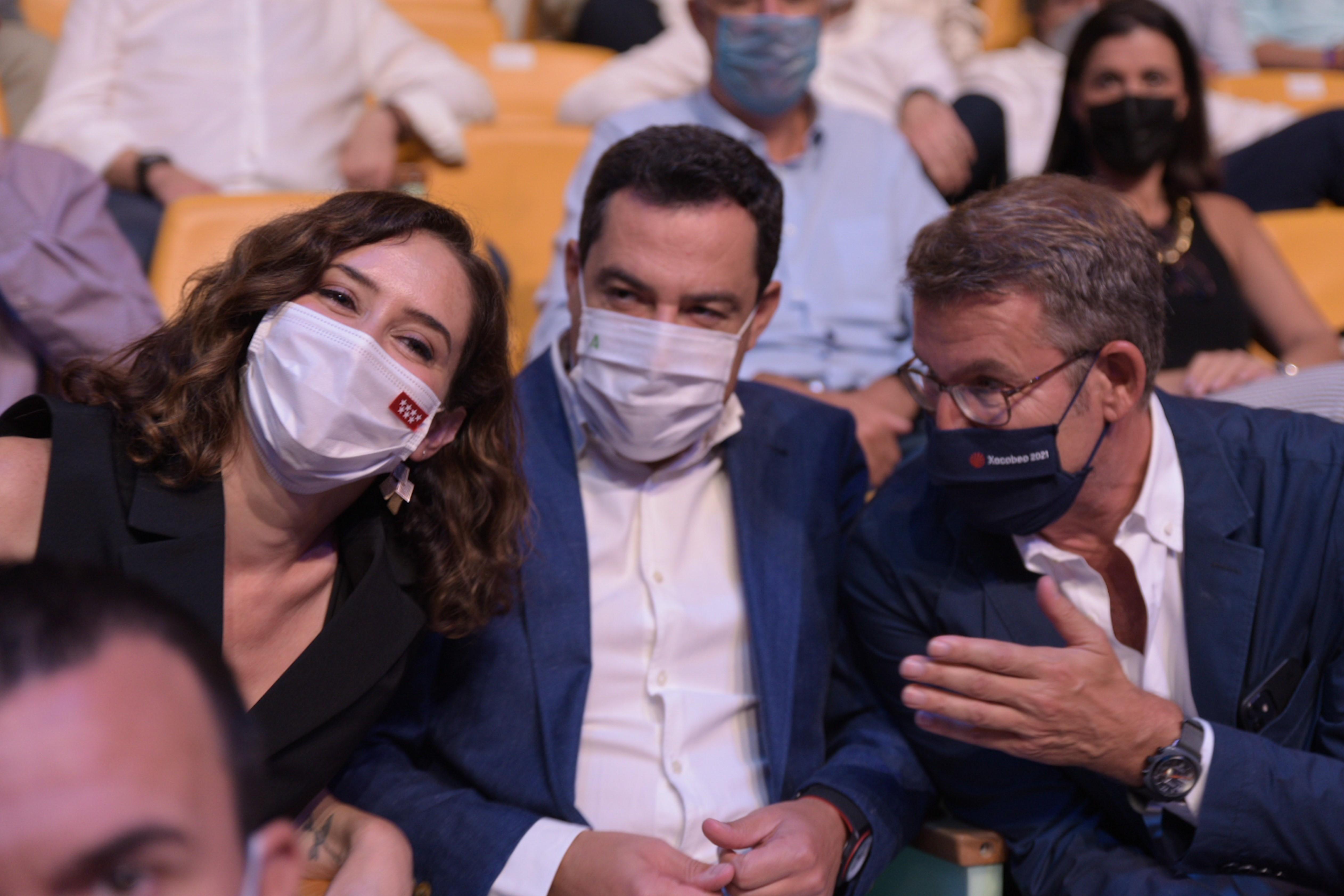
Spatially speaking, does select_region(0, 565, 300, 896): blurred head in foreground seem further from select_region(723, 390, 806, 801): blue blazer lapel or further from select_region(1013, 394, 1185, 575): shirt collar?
select_region(1013, 394, 1185, 575): shirt collar

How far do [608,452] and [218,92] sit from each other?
7.86ft

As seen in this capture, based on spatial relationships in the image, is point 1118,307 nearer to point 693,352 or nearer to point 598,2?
point 693,352

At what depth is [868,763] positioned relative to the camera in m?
2.01

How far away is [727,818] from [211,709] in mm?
1266

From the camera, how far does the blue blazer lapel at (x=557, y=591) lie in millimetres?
1950

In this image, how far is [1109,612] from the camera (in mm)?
2016

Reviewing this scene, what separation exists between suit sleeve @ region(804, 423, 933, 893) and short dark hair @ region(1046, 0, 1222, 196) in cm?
170

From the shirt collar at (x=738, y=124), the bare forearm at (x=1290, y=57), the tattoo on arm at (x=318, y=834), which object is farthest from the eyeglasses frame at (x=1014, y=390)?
the bare forearm at (x=1290, y=57)

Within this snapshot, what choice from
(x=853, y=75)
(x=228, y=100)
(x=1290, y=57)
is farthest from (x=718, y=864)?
(x=1290, y=57)

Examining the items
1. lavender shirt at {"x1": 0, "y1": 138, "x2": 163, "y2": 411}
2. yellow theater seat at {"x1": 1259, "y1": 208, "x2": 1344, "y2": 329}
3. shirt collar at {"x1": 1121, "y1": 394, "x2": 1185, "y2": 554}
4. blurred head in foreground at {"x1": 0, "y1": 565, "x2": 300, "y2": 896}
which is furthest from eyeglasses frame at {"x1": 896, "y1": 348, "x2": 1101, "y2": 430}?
yellow theater seat at {"x1": 1259, "y1": 208, "x2": 1344, "y2": 329}

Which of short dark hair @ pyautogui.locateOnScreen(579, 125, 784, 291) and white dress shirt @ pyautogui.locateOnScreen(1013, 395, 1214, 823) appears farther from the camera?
short dark hair @ pyautogui.locateOnScreen(579, 125, 784, 291)

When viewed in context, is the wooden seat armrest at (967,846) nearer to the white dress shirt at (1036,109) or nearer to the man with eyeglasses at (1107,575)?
the man with eyeglasses at (1107,575)

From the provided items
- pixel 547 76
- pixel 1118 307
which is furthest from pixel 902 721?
pixel 547 76

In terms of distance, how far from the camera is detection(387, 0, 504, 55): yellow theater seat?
5.50 m
